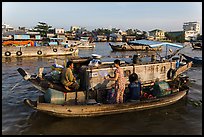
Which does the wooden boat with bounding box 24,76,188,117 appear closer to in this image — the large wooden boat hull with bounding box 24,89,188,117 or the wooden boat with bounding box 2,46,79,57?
the large wooden boat hull with bounding box 24,89,188,117

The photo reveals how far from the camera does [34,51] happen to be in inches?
1227

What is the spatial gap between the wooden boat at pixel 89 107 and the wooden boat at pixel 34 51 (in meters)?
23.1

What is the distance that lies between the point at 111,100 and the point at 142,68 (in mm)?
2988

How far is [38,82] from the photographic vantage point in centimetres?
1068

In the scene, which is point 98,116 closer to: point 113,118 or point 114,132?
point 113,118

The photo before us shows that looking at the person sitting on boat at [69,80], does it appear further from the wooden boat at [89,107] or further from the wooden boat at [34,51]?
the wooden boat at [34,51]

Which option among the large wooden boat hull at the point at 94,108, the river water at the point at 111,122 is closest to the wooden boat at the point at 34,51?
the river water at the point at 111,122

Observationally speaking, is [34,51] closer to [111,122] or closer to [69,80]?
[69,80]

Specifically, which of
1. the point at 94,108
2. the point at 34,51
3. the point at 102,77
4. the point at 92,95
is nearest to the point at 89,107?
the point at 94,108

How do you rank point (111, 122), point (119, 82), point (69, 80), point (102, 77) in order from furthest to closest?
point (102, 77), point (69, 80), point (119, 82), point (111, 122)

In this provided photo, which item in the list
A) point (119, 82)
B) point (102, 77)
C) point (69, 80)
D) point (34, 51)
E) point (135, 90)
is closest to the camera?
point (119, 82)

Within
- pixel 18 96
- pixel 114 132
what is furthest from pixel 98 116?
pixel 18 96

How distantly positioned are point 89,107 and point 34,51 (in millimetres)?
24767

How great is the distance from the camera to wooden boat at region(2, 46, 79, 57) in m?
29.5
